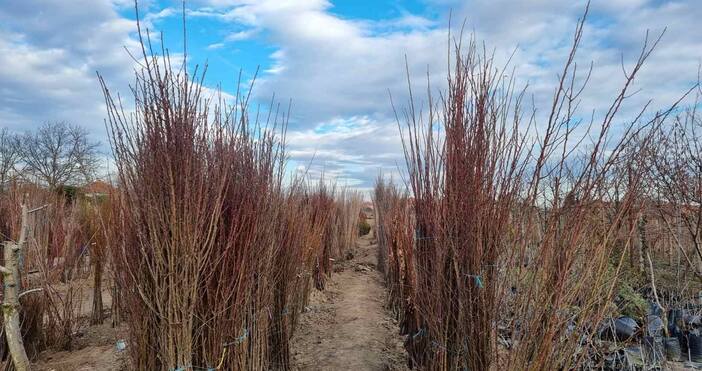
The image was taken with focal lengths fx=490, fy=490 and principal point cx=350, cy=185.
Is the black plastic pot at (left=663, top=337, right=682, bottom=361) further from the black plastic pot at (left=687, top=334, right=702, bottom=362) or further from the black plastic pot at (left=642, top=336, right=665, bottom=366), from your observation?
the black plastic pot at (left=642, top=336, right=665, bottom=366)

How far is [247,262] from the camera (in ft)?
10.1

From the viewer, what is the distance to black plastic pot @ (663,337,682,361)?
526 cm

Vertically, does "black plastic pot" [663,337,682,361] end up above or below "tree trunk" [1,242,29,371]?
below

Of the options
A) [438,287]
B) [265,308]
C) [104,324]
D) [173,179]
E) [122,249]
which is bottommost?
[104,324]

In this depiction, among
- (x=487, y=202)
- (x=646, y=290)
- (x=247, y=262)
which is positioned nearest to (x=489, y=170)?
(x=487, y=202)

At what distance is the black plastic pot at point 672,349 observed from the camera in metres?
5.26

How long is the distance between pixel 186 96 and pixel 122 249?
0.95m

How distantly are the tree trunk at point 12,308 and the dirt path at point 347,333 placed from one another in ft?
Answer: 7.86

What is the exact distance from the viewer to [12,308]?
10.6ft

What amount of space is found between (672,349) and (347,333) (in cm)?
363

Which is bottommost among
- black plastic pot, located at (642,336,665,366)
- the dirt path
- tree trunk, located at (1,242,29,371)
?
the dirt path

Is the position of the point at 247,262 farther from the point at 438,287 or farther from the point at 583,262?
the point at 583,262

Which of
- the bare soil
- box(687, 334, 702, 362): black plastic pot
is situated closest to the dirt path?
the bare soil

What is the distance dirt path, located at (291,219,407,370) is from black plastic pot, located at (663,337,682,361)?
2.84 m
